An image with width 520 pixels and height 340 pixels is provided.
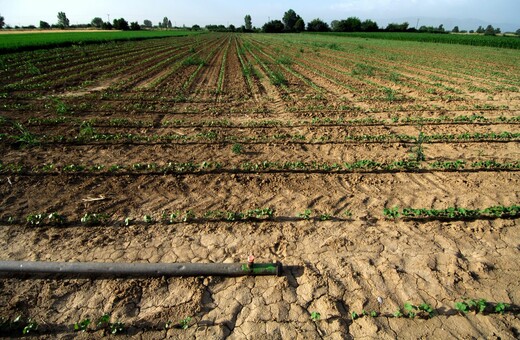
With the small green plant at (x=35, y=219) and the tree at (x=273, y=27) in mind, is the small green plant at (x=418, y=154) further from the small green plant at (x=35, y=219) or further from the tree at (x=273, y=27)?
the tree at (x=273, y=27)

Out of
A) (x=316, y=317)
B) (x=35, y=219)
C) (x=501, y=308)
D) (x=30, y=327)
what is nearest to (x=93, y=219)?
(x=35, y=219)

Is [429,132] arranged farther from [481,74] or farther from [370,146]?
[481,74]

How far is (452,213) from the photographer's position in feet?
16.2

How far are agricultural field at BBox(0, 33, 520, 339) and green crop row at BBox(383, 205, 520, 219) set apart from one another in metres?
0.03

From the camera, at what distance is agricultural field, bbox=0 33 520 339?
133 inches

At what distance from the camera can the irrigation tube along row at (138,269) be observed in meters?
3.72

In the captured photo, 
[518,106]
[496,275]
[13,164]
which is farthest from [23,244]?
[518,106]

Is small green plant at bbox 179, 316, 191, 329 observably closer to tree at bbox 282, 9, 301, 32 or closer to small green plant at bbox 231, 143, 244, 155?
small green plant at bbox 231, 143, 244, 155

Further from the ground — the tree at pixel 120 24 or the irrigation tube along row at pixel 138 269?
the tree at pixel 120 24

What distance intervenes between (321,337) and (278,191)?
2.91 metres

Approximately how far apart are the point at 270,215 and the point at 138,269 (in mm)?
2196

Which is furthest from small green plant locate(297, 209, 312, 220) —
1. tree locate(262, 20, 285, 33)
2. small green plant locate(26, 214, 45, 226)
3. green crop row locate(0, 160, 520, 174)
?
tree locate(262, 20, 285, 33)

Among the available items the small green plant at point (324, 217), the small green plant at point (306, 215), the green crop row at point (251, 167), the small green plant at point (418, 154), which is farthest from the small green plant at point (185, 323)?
the small green plant at point (418, 154)

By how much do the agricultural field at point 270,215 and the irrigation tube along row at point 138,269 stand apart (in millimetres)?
122
